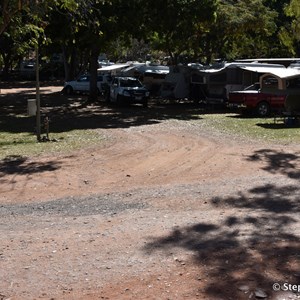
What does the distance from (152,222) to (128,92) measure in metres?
21.6

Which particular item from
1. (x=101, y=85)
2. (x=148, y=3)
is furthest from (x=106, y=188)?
(x=101, y=85)

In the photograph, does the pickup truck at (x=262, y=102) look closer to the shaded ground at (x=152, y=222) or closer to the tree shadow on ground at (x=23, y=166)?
the shaded ground at (x=152, y=222)

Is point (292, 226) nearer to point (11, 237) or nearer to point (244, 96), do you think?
point (11, 237)

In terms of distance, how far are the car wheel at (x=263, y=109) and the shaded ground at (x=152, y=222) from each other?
8.71 meters

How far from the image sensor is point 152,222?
314 inches

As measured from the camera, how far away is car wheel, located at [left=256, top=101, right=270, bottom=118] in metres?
23.5

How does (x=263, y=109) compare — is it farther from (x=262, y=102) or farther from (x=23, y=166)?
(x=23, y=166)

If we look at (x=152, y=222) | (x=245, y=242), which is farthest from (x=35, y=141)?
(x=245, y=242)

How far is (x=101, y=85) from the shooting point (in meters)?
37.8

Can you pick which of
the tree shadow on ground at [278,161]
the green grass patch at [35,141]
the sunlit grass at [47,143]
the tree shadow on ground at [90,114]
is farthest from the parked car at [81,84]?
the tree shadow on ground at [278,161]

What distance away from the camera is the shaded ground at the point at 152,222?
568 cm

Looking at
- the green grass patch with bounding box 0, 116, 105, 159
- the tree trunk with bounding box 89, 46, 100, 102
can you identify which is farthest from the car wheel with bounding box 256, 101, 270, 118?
the tree trunk with bounding box 89, 46, 100, 102

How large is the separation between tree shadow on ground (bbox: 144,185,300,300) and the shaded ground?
1cm

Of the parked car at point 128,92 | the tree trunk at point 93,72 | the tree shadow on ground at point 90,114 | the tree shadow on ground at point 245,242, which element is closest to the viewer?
the tree shadow on ground at point 245,242
